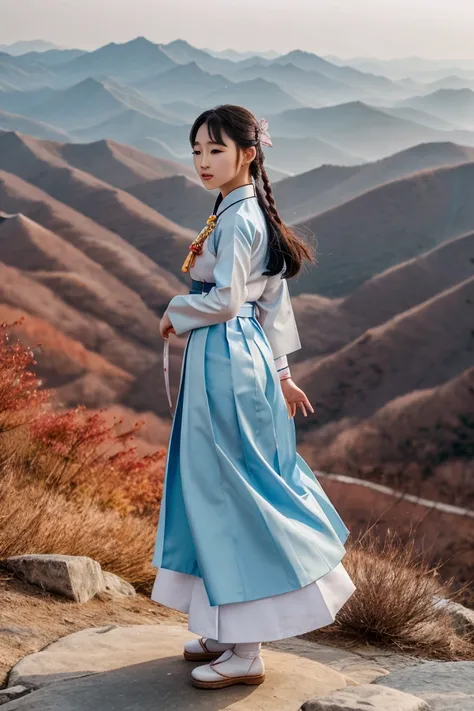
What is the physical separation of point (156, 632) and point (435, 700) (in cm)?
105

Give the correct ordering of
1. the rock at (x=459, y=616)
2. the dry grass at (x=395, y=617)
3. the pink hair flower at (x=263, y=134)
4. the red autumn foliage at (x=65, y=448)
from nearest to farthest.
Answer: the pink hair flower at (x=263, y=134) → the dry grass at (x=395, y=617) → the rock at (x=459, y=616) → the red autumn foliage at (x=65, y=448)

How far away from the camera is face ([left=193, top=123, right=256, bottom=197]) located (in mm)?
2756

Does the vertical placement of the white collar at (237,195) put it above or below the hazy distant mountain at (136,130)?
below

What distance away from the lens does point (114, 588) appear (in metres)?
3.83

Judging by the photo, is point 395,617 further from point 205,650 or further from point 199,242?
point 199,242

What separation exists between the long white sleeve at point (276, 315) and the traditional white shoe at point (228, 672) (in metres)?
0.95

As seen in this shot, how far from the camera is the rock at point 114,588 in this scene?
3.74 m

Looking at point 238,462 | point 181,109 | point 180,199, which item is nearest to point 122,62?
point 181,109

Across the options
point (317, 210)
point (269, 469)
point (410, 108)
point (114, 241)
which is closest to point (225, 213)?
point (269, 469)

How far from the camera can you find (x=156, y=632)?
323cm

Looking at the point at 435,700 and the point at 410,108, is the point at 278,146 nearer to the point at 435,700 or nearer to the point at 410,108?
the point at 410,108

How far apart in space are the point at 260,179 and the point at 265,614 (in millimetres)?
1366

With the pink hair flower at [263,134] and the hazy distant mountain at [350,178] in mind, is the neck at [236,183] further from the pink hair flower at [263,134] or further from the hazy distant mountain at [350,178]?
the hazy distant mountain at [350,178]

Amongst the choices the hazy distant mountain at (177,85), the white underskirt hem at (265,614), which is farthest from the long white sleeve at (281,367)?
the hazy distant mountain at (177,85)
